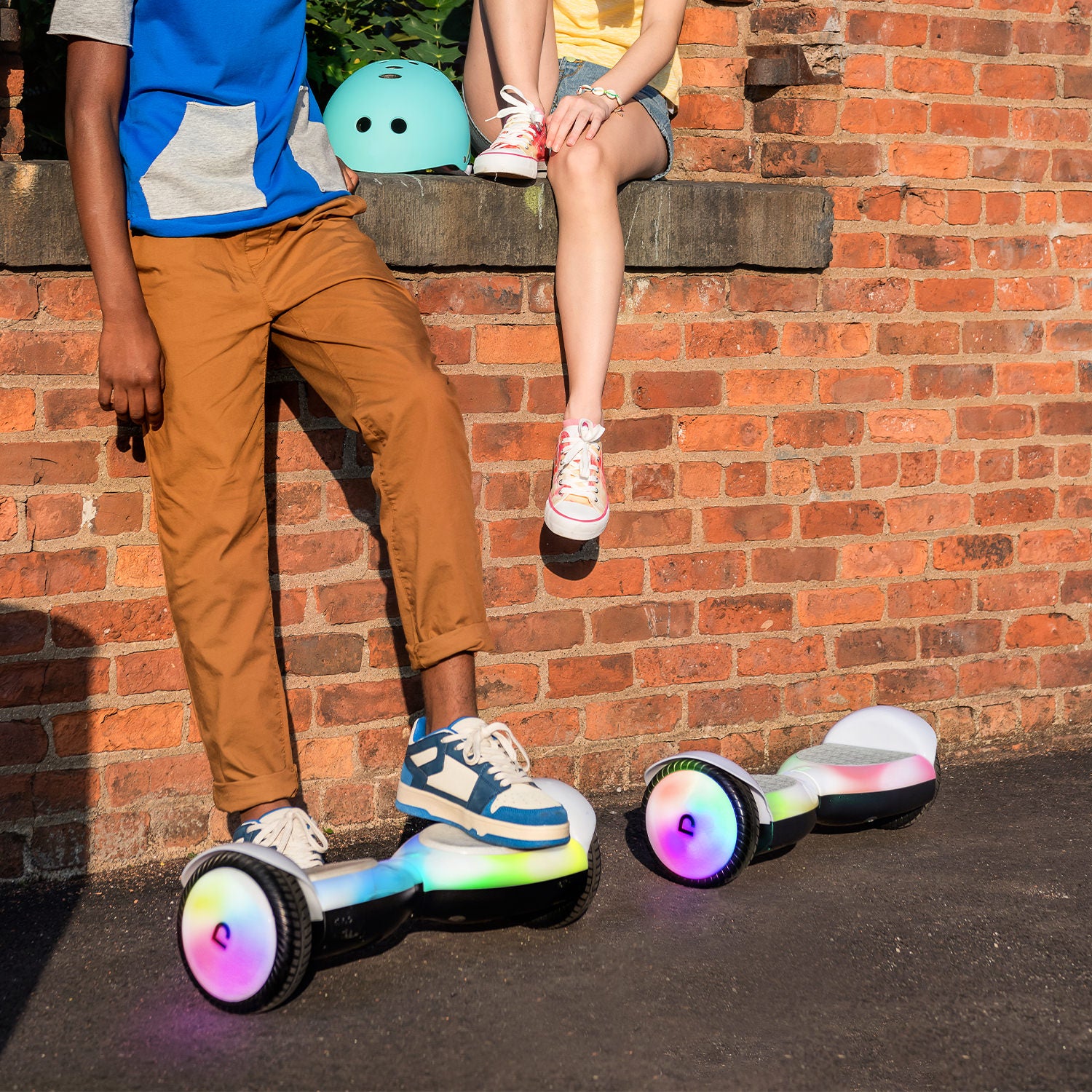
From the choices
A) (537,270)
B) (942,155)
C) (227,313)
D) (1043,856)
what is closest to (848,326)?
(942,155)

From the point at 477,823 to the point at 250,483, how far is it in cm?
78

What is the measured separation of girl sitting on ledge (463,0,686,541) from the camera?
2.68 metres

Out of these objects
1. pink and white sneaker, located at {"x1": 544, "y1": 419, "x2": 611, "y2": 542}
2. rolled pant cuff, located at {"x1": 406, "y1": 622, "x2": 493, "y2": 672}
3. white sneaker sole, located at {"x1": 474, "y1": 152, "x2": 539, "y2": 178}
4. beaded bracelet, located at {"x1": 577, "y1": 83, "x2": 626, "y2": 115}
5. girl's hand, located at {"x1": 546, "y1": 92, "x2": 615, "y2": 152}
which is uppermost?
beaded bracelet, located at {"x1": 577, "y1": 83, "x2": 626, "y2": 115}

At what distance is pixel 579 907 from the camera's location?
7.13 feet

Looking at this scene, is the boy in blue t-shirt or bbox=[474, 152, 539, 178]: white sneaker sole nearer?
the boy in blue t-shirt

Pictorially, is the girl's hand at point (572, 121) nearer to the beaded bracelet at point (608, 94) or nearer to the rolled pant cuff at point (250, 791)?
the beaded bracelet at point (608, 94)

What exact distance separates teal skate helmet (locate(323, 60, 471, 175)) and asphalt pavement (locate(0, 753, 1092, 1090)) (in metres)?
1.68

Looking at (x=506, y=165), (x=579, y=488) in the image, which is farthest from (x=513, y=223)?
(x=579, y=488)

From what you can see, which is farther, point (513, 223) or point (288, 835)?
point (513, 223)

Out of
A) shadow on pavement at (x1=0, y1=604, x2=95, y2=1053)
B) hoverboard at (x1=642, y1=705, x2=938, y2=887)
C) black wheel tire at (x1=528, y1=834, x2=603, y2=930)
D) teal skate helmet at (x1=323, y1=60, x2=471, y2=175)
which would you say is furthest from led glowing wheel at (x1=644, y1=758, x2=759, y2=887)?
teal skate helmet at (x1=323, y1=60, x2=471, y2=175)

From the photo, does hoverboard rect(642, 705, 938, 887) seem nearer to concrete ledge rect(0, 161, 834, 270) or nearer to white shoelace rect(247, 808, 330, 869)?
white shoelace rect(247, 808, 330, 869)

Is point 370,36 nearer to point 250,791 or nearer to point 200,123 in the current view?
point 200,123

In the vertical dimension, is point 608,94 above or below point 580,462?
above

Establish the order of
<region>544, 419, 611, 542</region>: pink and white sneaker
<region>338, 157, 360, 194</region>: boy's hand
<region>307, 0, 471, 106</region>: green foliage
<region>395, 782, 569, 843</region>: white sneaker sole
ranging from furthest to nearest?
<region>307, 0, 471, 106</region>: green foliage
<region>544, 419, 611, 542</region>: pink and white sneaker
<region>338, 157, 360, 194</region>: boy's hand
<region>395, 782, 569, 843</region>: white sneaker sole
